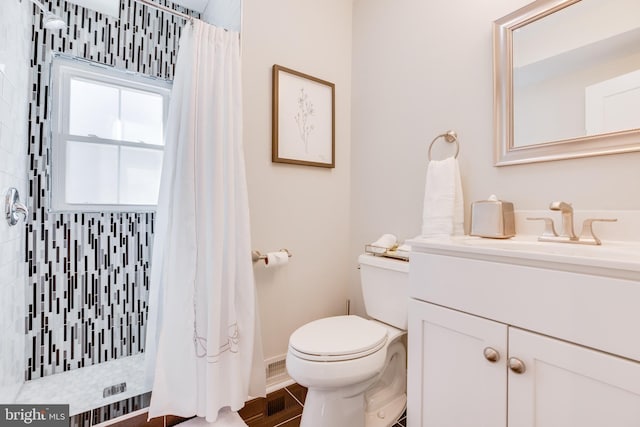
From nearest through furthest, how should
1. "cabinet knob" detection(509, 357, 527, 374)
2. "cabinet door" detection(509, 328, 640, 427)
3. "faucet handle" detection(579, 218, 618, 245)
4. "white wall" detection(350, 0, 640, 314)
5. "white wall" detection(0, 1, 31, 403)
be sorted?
"cabinet door" detection(509, 328, 640, 427)
"cabinet knob" detection(509, 357, 527, 374)
"faucet handle" detection(579, 218, 618, 245)
"white wall" detection(350, 0, 640, 314)
"white wall" detection(0, 1, 31, 403)

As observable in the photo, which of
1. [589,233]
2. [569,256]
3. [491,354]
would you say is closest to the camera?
[569,256]

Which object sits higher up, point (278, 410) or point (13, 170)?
point (13, 170)


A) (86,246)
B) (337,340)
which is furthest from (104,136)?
(337,340)

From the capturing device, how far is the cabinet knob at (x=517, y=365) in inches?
30.7

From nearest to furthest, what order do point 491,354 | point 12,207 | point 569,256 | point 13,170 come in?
point 569,256, point 491,354, point 12,207, point 13,170

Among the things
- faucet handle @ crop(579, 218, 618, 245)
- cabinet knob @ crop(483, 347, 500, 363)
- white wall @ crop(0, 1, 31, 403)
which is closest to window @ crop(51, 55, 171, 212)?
white wall @ crop(0, 1, 31, 403)

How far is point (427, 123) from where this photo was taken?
1.56 metres

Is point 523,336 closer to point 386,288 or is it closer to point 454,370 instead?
point 454,370

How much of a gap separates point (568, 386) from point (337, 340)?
73cm

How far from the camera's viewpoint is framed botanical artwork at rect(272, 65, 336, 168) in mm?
1702

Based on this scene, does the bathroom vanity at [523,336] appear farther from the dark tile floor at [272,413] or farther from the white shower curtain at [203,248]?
the white shower curtain at [203,248]

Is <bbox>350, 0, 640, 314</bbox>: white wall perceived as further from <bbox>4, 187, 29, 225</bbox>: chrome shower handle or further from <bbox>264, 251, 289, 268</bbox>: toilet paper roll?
<bbox>4, 187, 29, 225</bbox>: chrome shower handle

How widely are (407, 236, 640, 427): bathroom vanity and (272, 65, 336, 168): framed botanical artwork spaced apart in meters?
0.97

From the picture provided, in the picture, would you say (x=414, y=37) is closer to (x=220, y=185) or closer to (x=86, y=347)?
(x=220, y=185)
